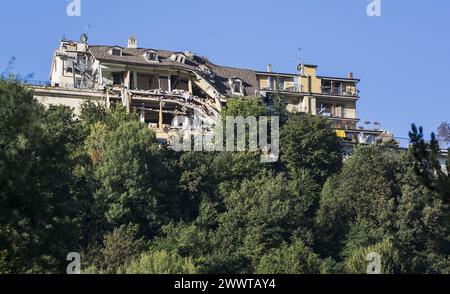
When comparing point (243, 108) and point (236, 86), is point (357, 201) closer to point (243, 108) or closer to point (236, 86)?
point (243, 108)

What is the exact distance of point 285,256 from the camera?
7069 centimetres

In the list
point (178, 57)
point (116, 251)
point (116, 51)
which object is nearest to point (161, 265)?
point (116, 251)

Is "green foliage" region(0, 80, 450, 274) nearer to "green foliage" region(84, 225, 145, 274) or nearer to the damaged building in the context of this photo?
"green foliage" region(84, 225, 145, 274)

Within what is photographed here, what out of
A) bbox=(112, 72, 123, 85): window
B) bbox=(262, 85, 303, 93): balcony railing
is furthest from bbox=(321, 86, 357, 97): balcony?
bbox=(112, 72, 123, 85): window

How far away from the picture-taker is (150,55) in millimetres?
96938

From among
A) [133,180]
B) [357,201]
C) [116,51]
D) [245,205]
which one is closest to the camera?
[133,180]

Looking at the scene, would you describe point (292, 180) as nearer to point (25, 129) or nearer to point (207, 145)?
point (207, 145)

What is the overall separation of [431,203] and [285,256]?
44.5 ft

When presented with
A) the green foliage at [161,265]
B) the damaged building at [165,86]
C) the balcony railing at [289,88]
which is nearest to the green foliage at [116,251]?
the green foliage at [161,265]

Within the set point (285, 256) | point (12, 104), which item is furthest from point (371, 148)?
point (12, 104)

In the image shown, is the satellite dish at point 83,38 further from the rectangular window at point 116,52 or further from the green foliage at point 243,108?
the green foliage at point 243,108

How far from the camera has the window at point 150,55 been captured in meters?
96.7

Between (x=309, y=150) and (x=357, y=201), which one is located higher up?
(x=309, y=150)

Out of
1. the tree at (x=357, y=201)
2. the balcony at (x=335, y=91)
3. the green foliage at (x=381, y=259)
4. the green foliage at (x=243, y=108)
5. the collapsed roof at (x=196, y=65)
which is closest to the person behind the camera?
the green foliage at (x=381, y=259)
